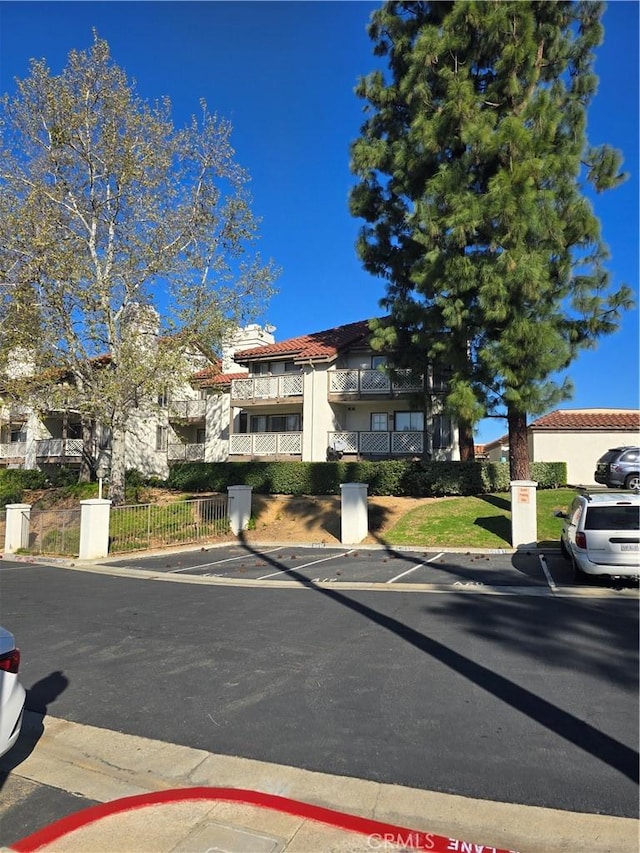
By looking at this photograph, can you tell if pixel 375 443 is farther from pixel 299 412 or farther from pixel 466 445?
pixel 299 412

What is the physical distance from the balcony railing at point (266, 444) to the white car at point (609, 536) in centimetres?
1896

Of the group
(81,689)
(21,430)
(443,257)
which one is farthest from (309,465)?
(21,430)

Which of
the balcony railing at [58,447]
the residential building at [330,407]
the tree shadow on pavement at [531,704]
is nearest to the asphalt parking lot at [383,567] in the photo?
the tree shadow on pavement at [531,704]

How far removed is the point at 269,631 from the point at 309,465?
16537 millimetres

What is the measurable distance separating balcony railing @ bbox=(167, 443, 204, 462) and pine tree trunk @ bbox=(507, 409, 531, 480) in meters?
19.5

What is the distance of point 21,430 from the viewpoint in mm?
40688

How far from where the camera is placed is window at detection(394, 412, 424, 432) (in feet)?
90.2

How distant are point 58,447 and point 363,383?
68.6 feet

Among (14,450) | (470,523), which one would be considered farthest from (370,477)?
(14,450)

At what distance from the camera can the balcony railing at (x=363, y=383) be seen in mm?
26312

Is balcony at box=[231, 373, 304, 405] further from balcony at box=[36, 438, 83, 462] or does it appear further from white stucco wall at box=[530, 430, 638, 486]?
white stucco wall at box=[530, 430, 638, 486]

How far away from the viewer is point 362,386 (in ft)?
89.8

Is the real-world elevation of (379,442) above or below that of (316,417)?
below

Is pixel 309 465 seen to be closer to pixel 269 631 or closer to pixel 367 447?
pixel 367 447
